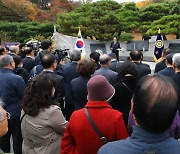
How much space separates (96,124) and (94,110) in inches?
4.3

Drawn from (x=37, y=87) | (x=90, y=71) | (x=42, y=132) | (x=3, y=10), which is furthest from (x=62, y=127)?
(x=3, y=10)

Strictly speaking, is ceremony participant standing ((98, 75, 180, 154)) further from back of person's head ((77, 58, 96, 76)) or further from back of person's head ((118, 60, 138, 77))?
Answer: back of person's head ((77, 58, 96, 76))

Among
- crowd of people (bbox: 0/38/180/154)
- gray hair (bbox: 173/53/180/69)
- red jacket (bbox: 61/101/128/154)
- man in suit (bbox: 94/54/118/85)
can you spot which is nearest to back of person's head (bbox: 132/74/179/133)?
crowd of people (bbox: 0/38/180/154)

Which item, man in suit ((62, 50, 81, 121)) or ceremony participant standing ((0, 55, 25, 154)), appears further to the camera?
man in suit ((62, 50, 81, 121))

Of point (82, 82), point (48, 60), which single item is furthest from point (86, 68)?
point (48, 60)

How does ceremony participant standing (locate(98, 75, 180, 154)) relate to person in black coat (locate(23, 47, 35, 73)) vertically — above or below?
above

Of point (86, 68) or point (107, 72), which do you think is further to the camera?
point (107, 72)

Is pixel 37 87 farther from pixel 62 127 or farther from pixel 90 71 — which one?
pixel 90 71

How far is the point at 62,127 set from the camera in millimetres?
2465

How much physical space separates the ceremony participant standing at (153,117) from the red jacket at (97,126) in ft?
2.70

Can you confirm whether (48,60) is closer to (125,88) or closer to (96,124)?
(125,88)

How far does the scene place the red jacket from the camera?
81.8 inches

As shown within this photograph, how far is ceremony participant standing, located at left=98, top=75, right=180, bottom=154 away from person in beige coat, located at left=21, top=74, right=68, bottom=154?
4.20 ft

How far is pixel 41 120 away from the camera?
96.6 inches
